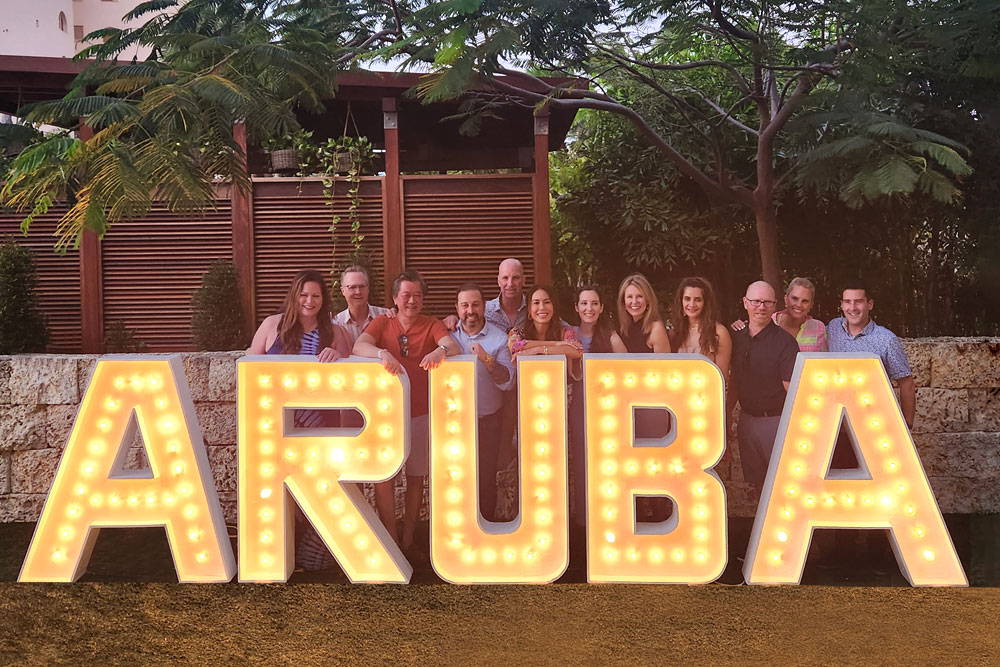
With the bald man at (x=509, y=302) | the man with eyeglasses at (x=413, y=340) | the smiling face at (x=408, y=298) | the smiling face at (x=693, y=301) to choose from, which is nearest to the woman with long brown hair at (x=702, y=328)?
the smiling face at (x=693, y=301)

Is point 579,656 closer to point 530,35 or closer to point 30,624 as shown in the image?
point 30,624

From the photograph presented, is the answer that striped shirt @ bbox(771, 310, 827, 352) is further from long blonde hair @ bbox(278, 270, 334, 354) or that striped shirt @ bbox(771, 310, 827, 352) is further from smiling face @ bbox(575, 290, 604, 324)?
long blonde hair @ bbox(278, 270, 334, 354)

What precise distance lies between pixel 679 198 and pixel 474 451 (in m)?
6.44

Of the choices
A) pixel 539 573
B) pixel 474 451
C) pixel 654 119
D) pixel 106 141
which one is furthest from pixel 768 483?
pixel 654 119

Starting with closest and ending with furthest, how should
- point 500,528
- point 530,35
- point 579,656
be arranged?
point 579,656, point 500,528, point 530,35

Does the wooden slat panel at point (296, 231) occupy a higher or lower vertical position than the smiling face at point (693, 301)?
higher

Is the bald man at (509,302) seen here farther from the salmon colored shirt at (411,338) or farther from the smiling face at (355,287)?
the smiling face at (355,287)

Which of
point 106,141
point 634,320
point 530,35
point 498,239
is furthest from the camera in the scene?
point 498,239

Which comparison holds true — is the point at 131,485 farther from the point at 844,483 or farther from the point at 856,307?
the point at 856,307

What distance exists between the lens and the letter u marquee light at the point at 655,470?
3.70 m

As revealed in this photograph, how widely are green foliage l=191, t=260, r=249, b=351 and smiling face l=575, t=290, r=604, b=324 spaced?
4.79 metres

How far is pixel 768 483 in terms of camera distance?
3.76 m

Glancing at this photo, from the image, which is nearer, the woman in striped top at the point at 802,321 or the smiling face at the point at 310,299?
the smiling face at the point at 310,299

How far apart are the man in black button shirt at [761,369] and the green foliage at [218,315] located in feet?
18.0
